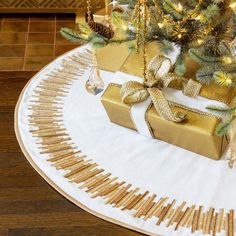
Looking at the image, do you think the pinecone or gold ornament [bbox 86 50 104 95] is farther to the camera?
gold ornament [bbox 86 50 104 95]

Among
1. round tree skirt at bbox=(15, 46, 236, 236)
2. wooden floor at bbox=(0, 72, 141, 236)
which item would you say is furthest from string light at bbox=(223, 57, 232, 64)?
wooden floor at bbox=(0, 72, 141, 236)

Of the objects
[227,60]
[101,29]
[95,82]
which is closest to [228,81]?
[227,60]

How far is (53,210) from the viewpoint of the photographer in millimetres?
1458

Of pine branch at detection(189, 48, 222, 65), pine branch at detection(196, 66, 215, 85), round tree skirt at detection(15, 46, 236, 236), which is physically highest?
pine branch at detection(189, 48, 222, 65)

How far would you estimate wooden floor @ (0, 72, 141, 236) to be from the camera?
1.40m

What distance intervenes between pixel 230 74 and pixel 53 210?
2.09ft

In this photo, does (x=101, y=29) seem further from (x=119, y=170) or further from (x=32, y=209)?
(x=32, y=209)

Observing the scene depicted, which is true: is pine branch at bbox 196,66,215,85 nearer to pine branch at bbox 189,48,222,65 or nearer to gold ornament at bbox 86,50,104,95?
pine branch at bbox 189,48,222,65

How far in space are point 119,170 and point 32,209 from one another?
0.92 feet

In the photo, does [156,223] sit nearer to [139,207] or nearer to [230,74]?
[139,207]

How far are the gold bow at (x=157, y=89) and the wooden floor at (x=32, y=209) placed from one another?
1.15 feet

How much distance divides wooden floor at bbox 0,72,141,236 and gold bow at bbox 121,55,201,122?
350 mm

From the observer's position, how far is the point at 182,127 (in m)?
1.43

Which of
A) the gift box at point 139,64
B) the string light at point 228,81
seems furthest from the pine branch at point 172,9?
the string light at point 228,81
